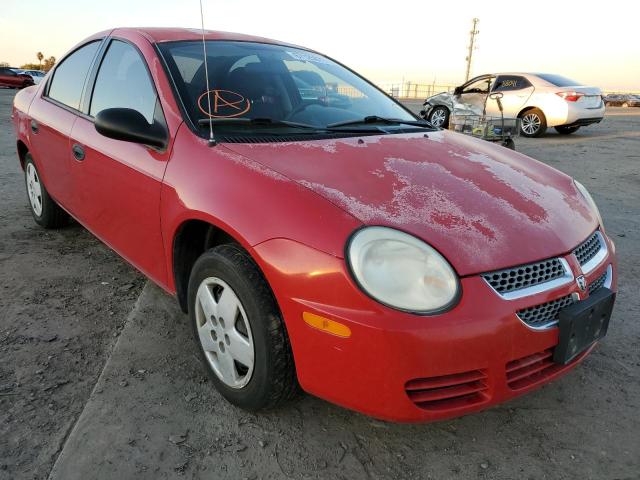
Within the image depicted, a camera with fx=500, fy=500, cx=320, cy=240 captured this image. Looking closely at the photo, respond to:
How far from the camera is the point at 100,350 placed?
2395 mm

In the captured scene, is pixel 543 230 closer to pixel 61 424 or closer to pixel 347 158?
pixel 347 158

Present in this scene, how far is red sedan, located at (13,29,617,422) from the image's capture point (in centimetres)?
151

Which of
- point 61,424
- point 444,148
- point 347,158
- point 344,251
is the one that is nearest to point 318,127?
point 347,158

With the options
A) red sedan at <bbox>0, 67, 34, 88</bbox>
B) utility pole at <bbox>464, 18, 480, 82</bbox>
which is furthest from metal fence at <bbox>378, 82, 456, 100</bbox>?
red sedan at <bbox>0, 67, 34, 88</bbox>

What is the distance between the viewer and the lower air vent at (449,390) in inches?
60.2

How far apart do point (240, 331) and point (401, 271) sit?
693mm

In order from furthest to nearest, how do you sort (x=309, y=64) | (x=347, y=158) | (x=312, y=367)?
(x=309, y=64)
(x=347, y=158)
(x=312, y=367)

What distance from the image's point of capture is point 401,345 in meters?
1.45

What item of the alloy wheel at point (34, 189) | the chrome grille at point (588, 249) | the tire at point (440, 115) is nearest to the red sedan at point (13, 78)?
the tire at point (440, 115)

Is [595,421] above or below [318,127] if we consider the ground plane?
below

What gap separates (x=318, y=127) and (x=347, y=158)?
44 centimetres

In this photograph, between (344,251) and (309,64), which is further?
(309,64)

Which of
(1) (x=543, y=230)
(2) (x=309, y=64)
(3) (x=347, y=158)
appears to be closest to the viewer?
(1) (x=543, y=230)

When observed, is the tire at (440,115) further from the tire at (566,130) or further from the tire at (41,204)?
the tire at (41,204)
